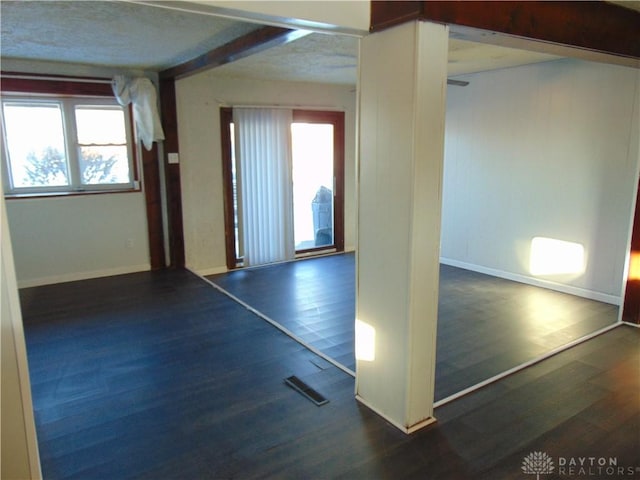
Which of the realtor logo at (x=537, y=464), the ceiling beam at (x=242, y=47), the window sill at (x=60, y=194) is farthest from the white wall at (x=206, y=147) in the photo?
the realtor logo at (x=537, y=464)

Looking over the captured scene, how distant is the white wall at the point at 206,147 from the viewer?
5.34 meters

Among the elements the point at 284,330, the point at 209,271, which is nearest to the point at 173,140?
the point at 209,271

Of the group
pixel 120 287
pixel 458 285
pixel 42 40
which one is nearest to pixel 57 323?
pixel 120 287

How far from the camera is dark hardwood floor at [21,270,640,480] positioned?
2158mm

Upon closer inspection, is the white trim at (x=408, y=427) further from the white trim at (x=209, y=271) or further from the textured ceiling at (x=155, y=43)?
the white trim at (x=209, y=271)

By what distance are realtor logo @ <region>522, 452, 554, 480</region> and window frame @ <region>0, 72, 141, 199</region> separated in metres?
4.82

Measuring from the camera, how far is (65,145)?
16.3 ft

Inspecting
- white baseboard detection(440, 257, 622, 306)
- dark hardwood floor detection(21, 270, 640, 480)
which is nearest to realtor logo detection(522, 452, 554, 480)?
dark hardwood floor detection(21, 270, 640, 480)

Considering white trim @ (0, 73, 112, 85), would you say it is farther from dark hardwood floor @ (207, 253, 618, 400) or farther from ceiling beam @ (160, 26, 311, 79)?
dark hardwood floor @ (207, 253, 618, 400)

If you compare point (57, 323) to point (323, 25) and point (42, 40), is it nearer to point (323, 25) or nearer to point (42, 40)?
point (42, 40)

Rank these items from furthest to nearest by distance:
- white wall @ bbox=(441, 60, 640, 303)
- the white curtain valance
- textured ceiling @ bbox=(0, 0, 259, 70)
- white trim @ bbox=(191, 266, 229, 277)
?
white trim @ bbox=(191, 266, 229, 277)
the white curtain valance
white wall @ bbox=(441, 60, 640, 303)
textured ceiling @ bbox=(0, 0, 259, 70)

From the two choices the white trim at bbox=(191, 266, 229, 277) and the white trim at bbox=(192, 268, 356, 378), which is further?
the white trim at bbox=(191, 266, 229, 277)

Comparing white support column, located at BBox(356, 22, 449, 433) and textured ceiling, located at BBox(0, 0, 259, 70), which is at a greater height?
textured ceiling, located at BBox(0, 0, 259, 70)

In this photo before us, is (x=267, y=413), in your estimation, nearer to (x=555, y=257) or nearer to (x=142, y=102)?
(x=555, y=257)
